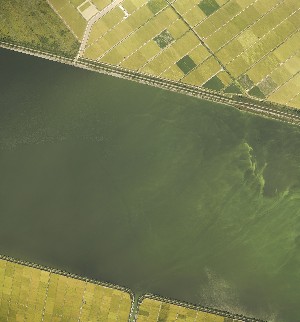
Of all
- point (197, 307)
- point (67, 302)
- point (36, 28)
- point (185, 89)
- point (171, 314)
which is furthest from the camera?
point (36, 28)

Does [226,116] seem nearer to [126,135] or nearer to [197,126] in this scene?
[197,126]

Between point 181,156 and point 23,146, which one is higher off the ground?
point 23,146

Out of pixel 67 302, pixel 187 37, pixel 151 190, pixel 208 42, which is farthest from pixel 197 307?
pixel 187 37

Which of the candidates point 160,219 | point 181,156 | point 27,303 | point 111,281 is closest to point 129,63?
point 181,156

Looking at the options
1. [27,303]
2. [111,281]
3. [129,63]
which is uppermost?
[129,63]

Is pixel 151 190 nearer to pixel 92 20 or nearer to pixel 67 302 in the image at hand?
pixel 67 302

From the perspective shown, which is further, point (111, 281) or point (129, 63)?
point (129, 63)
